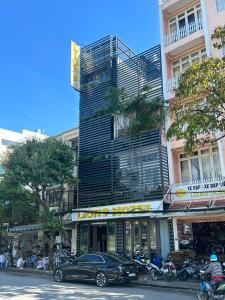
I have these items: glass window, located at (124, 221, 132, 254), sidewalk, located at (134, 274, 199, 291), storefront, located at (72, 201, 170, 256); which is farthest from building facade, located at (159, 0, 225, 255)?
sidewalk, located at (134, 274, 199, 291)

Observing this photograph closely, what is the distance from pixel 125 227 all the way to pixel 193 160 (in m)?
5.79

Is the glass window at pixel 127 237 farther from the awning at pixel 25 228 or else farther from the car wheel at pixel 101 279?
the awning at pixel 25 228

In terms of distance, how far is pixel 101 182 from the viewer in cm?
2227

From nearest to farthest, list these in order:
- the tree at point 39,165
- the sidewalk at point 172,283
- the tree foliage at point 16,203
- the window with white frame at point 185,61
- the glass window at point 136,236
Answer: the sidewalk at point 172,283 → the glass window at point 136,236 → the window with white frame at point 185,61 → the tree at point 39,165 → the tree foliage at point 16,203

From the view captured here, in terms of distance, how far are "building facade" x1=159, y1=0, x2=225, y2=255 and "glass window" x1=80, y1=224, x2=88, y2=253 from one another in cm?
661

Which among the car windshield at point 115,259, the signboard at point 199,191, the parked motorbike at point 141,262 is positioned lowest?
the parked motorbike at point 141,262

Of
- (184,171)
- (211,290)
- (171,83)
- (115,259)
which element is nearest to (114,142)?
(184,171)

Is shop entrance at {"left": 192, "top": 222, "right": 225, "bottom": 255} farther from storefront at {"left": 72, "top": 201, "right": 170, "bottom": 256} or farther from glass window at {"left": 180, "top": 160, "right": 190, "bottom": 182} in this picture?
glass window at {"left": 180, "top": 160, "right": 190, "bottom": 182}

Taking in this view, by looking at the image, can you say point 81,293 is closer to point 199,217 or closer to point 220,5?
point 199,217

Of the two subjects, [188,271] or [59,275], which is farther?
[59,275]

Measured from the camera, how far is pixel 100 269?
1445 cm

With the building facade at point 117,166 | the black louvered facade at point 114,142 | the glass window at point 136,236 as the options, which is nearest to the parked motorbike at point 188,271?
the building facade at point 117,166

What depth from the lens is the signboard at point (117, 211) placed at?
18891 mm

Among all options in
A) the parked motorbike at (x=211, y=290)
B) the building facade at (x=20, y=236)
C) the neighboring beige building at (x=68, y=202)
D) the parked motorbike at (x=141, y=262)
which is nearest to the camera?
the parked motorbike at (x=211, y=290)
